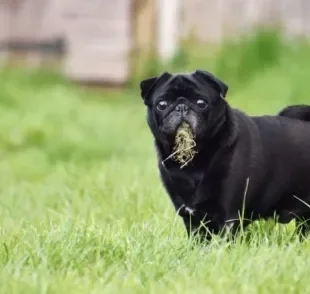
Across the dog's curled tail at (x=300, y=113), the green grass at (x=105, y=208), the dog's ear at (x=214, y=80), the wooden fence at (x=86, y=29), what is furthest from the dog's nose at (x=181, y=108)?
the wooden fence at (x=86, y=29)

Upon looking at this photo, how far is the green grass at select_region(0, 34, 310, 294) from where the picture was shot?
3303mm

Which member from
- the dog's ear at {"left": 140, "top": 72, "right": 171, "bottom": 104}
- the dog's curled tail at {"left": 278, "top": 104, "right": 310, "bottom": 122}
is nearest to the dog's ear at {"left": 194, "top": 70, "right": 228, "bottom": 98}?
the dog's ear at {"left": 140, "top": 72, "right": 171, "bottom": 104}

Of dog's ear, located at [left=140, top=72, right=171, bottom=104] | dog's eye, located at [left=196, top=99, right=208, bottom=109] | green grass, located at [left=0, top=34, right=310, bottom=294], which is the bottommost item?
green grass, located at [left=0, top=34, right=310, bottom=294]

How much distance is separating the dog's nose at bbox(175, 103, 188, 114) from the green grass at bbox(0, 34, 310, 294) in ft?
1.64

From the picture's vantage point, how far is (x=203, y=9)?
39.0ft

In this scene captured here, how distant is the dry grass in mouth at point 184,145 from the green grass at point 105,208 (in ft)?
1.04

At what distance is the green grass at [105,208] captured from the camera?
130 inches

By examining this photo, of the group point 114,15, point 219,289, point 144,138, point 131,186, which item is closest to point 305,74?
point 144,138

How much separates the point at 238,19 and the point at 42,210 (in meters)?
6.35

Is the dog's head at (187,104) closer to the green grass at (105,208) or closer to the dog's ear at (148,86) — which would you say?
the dog's ear at (148,86)

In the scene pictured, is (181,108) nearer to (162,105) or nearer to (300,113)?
(162,105)

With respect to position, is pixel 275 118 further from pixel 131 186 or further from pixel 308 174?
pixel 131 186

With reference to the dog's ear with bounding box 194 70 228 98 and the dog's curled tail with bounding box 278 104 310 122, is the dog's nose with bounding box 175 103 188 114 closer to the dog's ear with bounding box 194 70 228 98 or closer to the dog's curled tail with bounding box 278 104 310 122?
the dog's ear with bounding box 194 70 228 98

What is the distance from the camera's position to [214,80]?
3799mm
